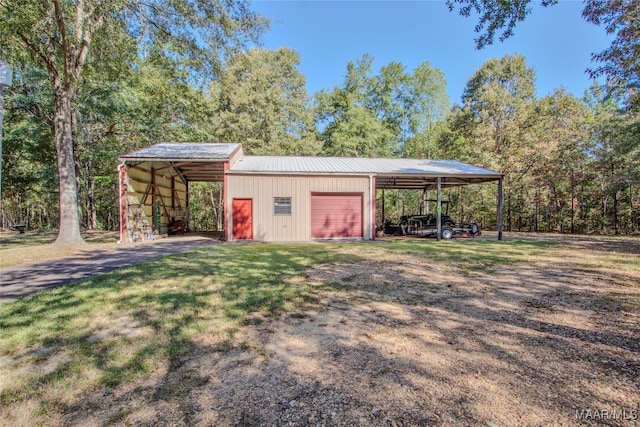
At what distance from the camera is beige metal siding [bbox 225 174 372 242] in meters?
14.0

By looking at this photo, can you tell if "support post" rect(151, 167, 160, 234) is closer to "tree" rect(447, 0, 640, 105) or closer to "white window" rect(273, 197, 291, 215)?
"white window" rect(273, 197, 291, 215)

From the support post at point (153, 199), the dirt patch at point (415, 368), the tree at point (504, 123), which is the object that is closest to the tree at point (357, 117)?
the tree at point (504, 123)

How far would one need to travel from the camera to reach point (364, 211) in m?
15.0

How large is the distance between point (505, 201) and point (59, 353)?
25239 mm

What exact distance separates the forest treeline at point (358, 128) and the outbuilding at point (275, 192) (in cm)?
333

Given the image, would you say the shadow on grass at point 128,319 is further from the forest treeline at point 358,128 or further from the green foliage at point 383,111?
the green foliage at point 383,111

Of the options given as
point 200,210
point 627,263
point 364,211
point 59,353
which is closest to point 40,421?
point 59,353

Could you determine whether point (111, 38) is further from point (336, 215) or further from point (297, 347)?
point (297, 347)

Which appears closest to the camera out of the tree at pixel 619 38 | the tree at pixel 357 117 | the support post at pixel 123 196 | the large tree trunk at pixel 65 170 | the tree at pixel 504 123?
the tree at pixel 619 38

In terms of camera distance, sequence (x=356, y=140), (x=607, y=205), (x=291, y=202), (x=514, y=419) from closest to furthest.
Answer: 1. (x=514, y=419)
2. (x=291, y=202)
3. (x=607, y=205)
4. (x=356, y=140)

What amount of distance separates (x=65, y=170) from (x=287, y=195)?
829 centimetres

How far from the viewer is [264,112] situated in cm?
2569

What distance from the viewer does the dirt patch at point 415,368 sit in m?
2.21

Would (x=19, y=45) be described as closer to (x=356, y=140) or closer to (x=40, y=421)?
(x=40, y=421)
